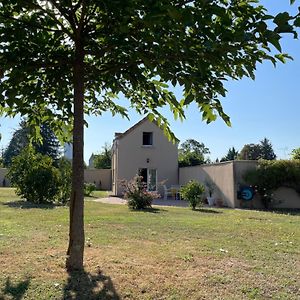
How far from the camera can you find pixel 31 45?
4398mm

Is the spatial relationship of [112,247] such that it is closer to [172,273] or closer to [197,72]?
[172,273]

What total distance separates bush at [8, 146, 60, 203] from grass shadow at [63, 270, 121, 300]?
1277cm

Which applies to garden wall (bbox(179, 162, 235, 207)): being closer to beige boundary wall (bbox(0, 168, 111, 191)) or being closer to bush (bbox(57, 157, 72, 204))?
bush (bbox(57, 157, 72, 204))

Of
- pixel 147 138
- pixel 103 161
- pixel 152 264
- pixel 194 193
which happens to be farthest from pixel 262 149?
pixel 152 264

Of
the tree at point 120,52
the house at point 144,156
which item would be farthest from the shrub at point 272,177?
the tree at point 120,52

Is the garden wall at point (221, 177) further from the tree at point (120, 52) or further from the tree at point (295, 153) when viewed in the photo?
the tree at point (120, 52)

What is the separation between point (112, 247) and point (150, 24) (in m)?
4.56

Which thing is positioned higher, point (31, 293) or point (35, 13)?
point (35, 13)

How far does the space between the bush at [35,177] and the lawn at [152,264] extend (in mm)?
8038

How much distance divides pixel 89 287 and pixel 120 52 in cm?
263

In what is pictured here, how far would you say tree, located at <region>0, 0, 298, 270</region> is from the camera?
3252 mm

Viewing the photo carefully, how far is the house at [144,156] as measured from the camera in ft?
92.1

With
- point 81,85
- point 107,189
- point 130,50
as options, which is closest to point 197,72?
point 130,50

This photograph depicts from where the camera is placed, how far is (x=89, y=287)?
4.47 meters
